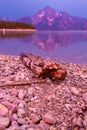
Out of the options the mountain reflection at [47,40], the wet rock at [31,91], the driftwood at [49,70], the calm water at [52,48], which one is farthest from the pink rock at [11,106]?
the mountain reflection at [47,40]

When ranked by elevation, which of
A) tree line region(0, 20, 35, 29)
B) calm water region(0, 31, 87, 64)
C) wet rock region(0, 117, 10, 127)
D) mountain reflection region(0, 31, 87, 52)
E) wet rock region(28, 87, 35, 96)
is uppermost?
wet rock region(28, 87, 35, 96)

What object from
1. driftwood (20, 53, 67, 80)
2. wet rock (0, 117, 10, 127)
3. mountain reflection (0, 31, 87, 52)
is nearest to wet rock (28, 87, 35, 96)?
driftwood (20, 53, 67, 80)

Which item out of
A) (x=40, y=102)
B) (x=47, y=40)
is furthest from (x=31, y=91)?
(x=47, y=40)

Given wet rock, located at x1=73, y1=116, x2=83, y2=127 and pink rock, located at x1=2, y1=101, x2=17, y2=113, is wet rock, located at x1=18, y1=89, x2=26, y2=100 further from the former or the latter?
wet rock, located at x1=73, y1=116, x2=83, y2=127

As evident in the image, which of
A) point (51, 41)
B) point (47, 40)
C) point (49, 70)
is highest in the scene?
point (49, 70)

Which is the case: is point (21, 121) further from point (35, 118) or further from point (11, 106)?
point (11, 106)

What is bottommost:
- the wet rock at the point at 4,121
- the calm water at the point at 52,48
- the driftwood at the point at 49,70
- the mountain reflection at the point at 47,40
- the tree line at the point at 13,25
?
the tree line at the point at 13,25

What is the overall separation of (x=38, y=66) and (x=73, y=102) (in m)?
1.64

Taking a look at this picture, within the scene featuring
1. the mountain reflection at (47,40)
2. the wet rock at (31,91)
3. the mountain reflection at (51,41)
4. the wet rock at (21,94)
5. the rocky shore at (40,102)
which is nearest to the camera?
the rocky shore at (40,102)

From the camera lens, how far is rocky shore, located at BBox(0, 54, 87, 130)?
21.7ft

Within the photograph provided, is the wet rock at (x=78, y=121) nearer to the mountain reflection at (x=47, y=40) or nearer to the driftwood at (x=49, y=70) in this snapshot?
the driftwood at (x=49, y=70)

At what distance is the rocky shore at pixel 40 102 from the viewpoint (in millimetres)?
6613

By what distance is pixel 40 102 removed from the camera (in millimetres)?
7367

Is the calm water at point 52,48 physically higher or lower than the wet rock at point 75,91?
lower
